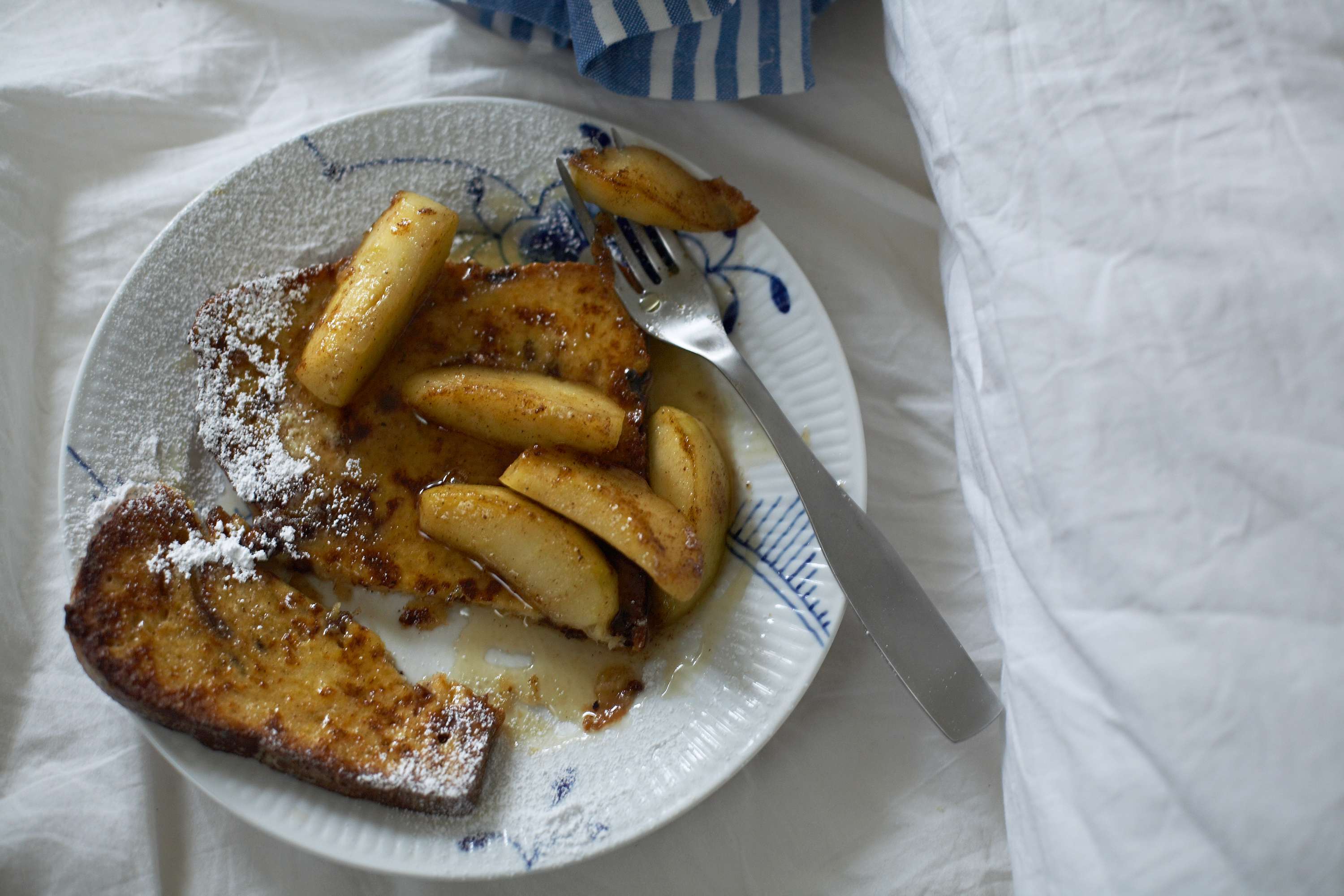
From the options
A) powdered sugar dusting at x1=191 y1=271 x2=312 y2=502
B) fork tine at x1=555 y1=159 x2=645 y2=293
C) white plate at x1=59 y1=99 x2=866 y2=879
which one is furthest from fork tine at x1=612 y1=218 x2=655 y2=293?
powdered sugar dusting at x1=191 y1=271 x2=312 y2=502

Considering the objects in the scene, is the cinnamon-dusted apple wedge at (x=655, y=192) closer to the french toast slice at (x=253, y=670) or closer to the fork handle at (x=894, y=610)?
the fork handle at (x=894, y=610)

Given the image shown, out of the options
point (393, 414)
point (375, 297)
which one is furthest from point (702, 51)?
point (393, 414)

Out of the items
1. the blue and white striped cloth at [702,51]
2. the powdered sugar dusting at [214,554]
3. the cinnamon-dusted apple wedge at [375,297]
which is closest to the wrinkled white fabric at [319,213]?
the blue and white striped cloth at [702,51]

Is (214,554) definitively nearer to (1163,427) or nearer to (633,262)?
(633,262)

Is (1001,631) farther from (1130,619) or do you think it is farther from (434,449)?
(434,449)

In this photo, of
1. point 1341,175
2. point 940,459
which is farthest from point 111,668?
point 1341,175

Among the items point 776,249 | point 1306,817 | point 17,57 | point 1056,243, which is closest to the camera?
point 1306,817
